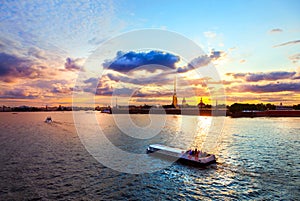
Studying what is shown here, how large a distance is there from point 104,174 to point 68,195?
998 cm

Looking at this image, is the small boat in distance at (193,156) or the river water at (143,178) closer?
the river water at (143,178)

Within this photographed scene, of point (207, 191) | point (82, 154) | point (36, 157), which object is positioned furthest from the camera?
point (82, 154)

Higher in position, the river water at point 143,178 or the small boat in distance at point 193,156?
the small boat in distance at point 193,156

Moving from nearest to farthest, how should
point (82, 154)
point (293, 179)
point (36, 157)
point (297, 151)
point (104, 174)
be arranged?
1. point (293, 179)
2. point (104, 174)
3. point (36, 157)
4. point (82, 154)
5. point (297, 151)

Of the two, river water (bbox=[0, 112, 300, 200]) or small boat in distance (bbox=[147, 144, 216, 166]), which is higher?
small boat in distance (bbox=[147, 144, 216, 166])

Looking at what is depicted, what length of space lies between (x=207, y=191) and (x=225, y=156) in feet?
83.8

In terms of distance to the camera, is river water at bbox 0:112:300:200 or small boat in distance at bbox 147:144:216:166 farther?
→ small boat in distance at bbox 147:144:216:166

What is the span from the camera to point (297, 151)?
6194 centimetres

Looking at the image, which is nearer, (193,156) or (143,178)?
(143,178)

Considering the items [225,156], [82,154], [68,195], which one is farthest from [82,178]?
[225,156]

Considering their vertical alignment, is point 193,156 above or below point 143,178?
above

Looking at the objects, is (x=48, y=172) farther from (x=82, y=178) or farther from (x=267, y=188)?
(x=267, y=188)

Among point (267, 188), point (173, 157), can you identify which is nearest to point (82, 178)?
point (173, 157)

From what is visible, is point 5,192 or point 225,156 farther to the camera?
point 225,156
